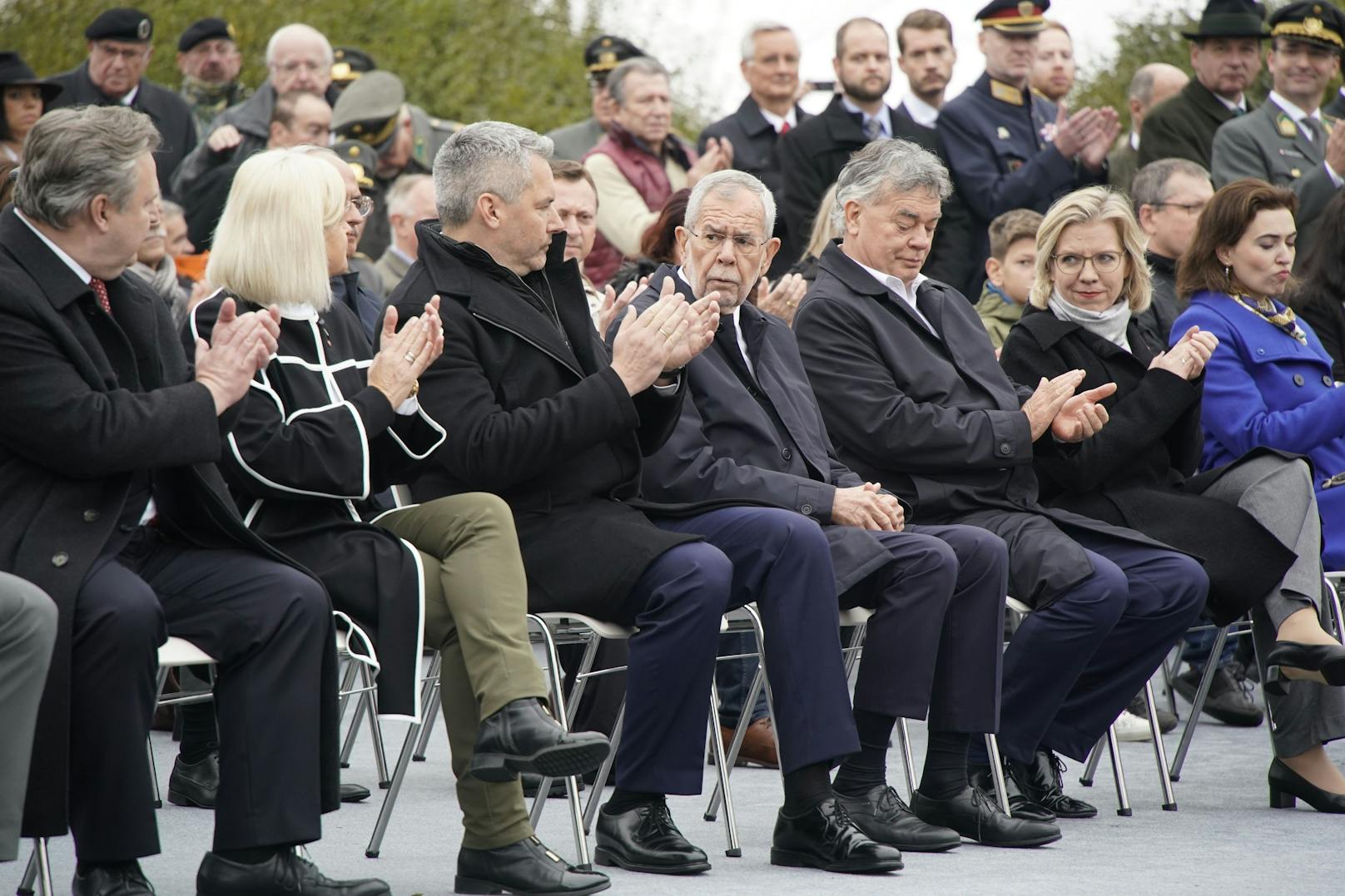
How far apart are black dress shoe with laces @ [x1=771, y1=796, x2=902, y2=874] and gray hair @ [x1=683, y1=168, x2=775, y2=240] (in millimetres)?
1813

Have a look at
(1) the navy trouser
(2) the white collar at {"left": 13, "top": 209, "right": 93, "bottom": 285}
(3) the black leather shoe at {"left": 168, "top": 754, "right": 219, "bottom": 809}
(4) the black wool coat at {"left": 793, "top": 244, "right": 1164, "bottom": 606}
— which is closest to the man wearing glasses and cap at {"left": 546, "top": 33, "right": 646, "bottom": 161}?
(4) the black wool coat at {"left": 793, "top": 244, "right": 1164, "bottom": 606}

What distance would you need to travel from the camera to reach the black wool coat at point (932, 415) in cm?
558

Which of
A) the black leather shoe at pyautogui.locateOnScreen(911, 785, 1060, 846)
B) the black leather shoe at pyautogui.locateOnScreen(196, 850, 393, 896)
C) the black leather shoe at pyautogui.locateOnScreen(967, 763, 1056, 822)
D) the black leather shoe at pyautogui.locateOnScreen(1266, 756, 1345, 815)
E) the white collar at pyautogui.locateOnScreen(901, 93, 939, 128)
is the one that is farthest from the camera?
the white collar at pyautogui.locateOnScreen(901, 93, 939, 128)

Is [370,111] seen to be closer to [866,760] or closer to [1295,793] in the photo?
[866,760]

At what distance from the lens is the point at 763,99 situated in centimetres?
923

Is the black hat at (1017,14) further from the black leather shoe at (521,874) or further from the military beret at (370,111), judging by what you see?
the black leather shoe at (521,874)

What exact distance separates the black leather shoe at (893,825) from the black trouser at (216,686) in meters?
1.56

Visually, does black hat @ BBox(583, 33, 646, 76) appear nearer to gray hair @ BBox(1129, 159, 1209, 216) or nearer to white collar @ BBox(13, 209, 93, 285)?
gray hair @ BBox(1129, 159, 1209, 216)

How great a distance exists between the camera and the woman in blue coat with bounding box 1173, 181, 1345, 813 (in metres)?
6.27

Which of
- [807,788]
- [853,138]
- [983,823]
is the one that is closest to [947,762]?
[983,823]

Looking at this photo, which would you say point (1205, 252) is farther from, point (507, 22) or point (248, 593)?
point (507, 22)

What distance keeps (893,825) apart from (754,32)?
17.2 feet

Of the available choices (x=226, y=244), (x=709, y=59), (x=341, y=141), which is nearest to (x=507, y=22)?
(x=709, y=59)

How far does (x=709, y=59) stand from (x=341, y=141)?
10.2 m
